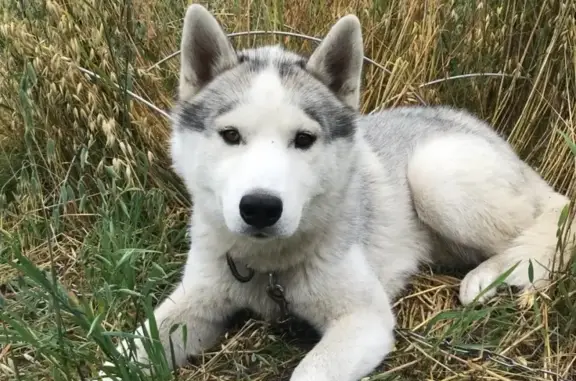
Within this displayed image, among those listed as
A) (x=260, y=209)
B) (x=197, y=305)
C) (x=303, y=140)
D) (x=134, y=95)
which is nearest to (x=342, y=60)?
(x=303, y=140)

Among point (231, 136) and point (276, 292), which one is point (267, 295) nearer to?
point (276, 292)

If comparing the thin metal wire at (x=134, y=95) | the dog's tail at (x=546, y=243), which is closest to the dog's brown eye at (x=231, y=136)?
the thin metal wire at (x=134, y=95)

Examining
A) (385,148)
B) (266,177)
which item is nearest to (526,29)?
(385,148)

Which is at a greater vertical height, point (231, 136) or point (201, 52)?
point (201, 52)

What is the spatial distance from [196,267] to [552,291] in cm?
141

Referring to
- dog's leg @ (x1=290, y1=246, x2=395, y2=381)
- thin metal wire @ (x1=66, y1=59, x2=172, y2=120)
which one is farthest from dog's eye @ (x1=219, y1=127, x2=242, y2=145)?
thin metal wire @ (x1=66, y1=59, x2=172, y2=120)

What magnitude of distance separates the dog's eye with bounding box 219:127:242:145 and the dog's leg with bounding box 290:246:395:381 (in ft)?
1.99

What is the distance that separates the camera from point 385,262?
3010mm

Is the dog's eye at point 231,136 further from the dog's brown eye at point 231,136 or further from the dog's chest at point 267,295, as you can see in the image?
the dog's chest at point 267,295

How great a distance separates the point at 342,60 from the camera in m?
2.59

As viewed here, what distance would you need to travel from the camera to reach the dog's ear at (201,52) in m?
2.45

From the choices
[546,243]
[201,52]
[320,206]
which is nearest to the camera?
[320,206]

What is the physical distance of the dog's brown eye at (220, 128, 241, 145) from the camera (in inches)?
89.3

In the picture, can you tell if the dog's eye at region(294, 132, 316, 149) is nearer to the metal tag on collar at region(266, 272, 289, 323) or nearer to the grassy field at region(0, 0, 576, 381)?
the metal tag on collar at region(266, 272, 289, 323)
